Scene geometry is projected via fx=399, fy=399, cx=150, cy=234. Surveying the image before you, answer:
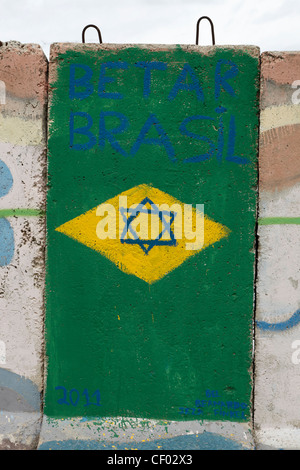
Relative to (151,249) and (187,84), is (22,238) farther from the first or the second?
(187,84)

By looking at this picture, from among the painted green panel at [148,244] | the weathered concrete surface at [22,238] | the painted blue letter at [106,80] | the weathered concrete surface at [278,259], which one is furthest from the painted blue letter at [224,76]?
the weathered concrete surface at [22,238]

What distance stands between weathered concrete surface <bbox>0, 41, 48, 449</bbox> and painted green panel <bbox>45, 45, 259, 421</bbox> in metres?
0.09

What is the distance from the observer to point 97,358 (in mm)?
2352

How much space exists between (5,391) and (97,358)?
60 cm

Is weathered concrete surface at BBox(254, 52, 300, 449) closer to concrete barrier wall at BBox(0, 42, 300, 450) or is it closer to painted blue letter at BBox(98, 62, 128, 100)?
concrete barrier wall at BBox(0, 42, 300, 450)

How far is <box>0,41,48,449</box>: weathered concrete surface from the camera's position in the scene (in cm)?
234

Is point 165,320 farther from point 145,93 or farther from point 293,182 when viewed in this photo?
point 145,93

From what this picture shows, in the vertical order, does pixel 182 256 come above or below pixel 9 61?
below

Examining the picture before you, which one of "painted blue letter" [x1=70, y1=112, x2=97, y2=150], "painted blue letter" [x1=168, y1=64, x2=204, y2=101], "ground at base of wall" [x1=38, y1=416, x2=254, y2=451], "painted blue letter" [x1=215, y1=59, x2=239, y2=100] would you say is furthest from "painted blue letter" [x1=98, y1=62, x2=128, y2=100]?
"ground at base of wall" [x1=38, y1=416, x2=254, y2=451]

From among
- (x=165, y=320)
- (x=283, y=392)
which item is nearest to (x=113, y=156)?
(x=165, y=320)

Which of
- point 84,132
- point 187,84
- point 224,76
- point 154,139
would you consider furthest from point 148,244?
point 224,76

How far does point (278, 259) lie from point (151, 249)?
2.45 ft

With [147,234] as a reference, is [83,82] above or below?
above

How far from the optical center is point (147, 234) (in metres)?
2.33
